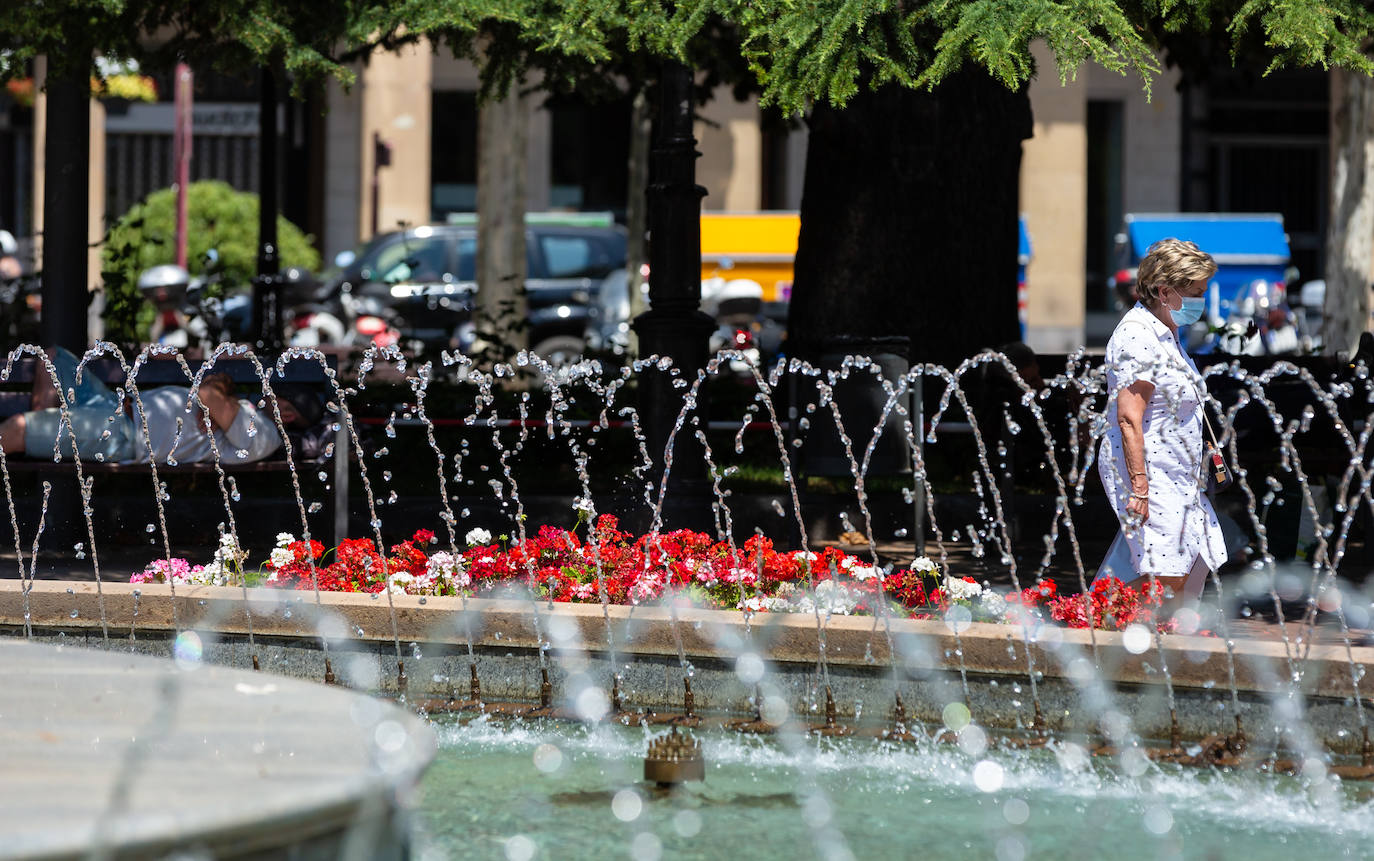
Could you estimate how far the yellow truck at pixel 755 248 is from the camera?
23109mm

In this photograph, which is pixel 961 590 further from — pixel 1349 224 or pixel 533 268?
pixel 533 268

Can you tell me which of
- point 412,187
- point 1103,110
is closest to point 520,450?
point 412,187

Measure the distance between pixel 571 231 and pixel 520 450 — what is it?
12.2m

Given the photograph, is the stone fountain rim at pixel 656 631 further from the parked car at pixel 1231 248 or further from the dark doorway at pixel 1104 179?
the dark doorway at pixel 1104 179

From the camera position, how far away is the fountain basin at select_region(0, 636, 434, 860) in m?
3.01

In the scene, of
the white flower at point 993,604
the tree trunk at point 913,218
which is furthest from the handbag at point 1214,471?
the tree trunk at point 913,218

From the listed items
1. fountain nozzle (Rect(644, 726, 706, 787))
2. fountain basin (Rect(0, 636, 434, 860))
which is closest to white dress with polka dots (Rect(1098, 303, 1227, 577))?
fountain nozzle (Rect(644, 726, 706, 787))

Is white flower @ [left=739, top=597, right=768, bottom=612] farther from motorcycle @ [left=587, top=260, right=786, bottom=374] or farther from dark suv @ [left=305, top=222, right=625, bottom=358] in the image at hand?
dark suv @ [left=305, top=222, right=625, bottom=358]

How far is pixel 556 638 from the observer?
562 cm

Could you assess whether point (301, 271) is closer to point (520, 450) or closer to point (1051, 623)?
point (520, 450)

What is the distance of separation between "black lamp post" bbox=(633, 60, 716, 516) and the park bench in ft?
4.16

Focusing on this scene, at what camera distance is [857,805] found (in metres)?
4.72

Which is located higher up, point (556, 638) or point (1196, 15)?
point (1196, 15)

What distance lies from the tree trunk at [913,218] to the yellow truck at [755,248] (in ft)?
40.6
